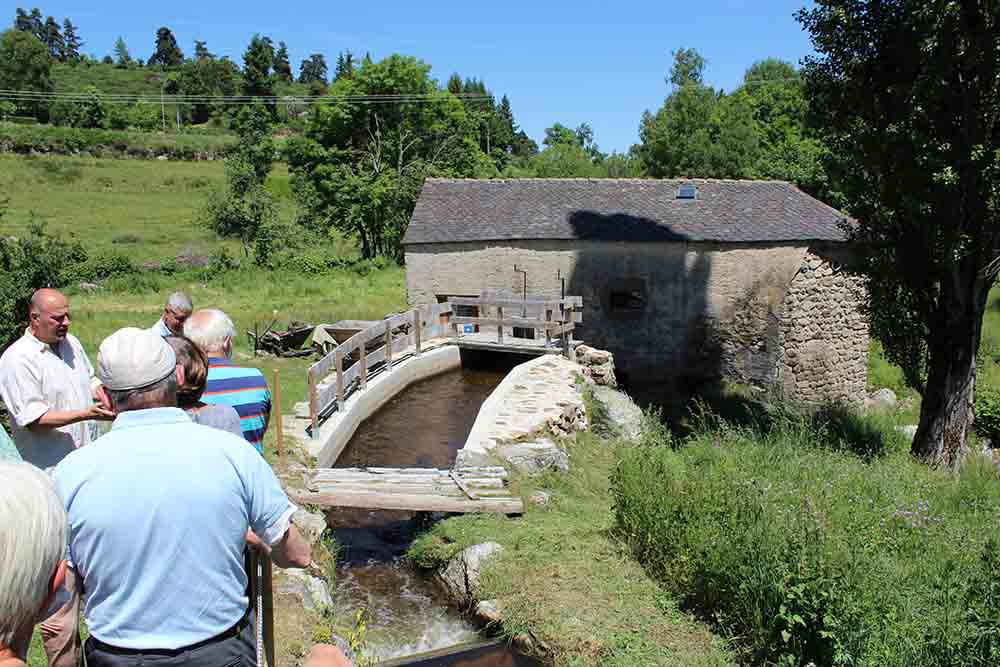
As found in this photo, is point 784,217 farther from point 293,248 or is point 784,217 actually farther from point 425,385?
point 293,248

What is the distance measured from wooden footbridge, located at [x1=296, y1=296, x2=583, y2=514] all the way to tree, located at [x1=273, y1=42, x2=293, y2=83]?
3997 inches

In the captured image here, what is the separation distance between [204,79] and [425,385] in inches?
3079

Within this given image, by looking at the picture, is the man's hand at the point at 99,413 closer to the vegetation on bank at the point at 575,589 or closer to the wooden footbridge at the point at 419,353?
the vegetation on bank at the point at 575,589

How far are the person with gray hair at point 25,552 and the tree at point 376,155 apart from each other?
2876 cm

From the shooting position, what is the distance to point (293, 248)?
2870cm

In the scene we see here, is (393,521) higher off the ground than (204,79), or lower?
lower

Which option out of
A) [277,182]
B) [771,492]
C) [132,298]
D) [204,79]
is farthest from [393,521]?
[204,79]

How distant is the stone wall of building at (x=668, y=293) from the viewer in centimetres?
1761

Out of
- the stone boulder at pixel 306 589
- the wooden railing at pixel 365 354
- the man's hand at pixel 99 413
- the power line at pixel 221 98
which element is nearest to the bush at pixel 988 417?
the wooden railing at pixel 365 354

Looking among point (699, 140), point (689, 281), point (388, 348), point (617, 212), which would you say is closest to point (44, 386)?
point (388, 348)

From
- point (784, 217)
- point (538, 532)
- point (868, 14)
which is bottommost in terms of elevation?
point (538, 532)

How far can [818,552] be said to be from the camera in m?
5.04

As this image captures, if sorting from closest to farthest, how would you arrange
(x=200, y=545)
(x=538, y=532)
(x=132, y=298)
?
(x=200, y=545)
(x=538, y=532)
(x=132, y=298)

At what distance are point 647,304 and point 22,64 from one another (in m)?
77.1
